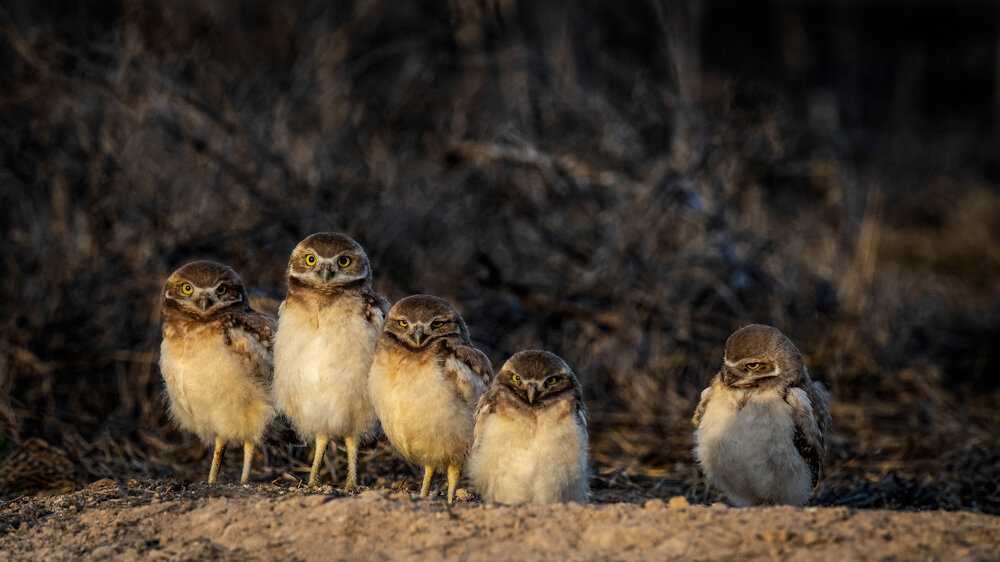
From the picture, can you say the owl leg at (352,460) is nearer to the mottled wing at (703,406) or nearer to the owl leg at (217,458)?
the owl leg at (217,458)

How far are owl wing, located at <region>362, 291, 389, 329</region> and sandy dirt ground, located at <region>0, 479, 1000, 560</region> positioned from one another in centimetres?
122

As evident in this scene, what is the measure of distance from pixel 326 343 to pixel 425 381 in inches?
23.3

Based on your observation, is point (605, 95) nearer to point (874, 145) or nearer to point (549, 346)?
point (549, 346)

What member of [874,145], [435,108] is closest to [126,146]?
[435,108]

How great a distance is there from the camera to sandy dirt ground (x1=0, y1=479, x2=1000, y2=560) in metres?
4.35

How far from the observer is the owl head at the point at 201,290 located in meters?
6.12

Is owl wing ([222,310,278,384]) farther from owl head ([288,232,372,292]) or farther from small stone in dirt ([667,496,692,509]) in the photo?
small stone in dirt ([667,496,692,509])

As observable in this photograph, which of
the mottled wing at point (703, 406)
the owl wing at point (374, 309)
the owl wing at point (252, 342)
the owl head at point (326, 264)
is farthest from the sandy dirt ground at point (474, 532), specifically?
the mottled wing at point (703, 406)

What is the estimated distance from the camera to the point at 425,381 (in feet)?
18.8

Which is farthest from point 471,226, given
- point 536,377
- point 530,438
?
point 530,438

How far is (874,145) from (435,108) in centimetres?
804

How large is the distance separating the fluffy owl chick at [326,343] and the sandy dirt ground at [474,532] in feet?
2.80

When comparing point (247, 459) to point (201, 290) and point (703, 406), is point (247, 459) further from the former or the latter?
point (703, 406)

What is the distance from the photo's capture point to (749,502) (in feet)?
20.4
